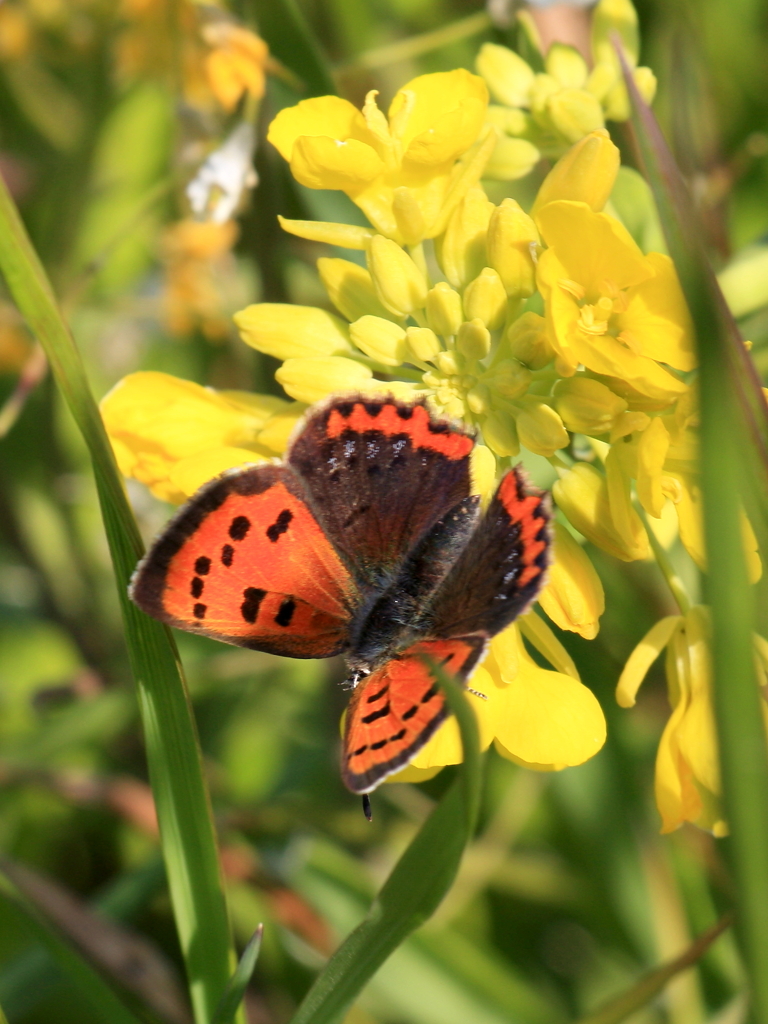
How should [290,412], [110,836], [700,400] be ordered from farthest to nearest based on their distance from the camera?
1. [110,836]
2. [290,412]
3. [700,400]

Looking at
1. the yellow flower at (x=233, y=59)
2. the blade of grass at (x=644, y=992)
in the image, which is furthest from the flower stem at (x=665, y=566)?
the yellow flower at (x=233, y=59)

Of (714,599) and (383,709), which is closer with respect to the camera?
(714,599)

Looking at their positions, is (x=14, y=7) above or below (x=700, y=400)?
above

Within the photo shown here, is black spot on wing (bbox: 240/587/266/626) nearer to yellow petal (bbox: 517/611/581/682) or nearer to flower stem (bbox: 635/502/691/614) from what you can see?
yellow petal (bbox: 517/611/581/682)

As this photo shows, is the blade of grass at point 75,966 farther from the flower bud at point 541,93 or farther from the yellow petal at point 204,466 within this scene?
the flower bud at point 541,93

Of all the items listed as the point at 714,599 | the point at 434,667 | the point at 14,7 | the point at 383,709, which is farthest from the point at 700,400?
the point at 14,7

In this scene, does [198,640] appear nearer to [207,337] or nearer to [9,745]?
[9,745]

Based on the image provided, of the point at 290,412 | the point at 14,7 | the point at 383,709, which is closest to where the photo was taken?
the point at 383,709
